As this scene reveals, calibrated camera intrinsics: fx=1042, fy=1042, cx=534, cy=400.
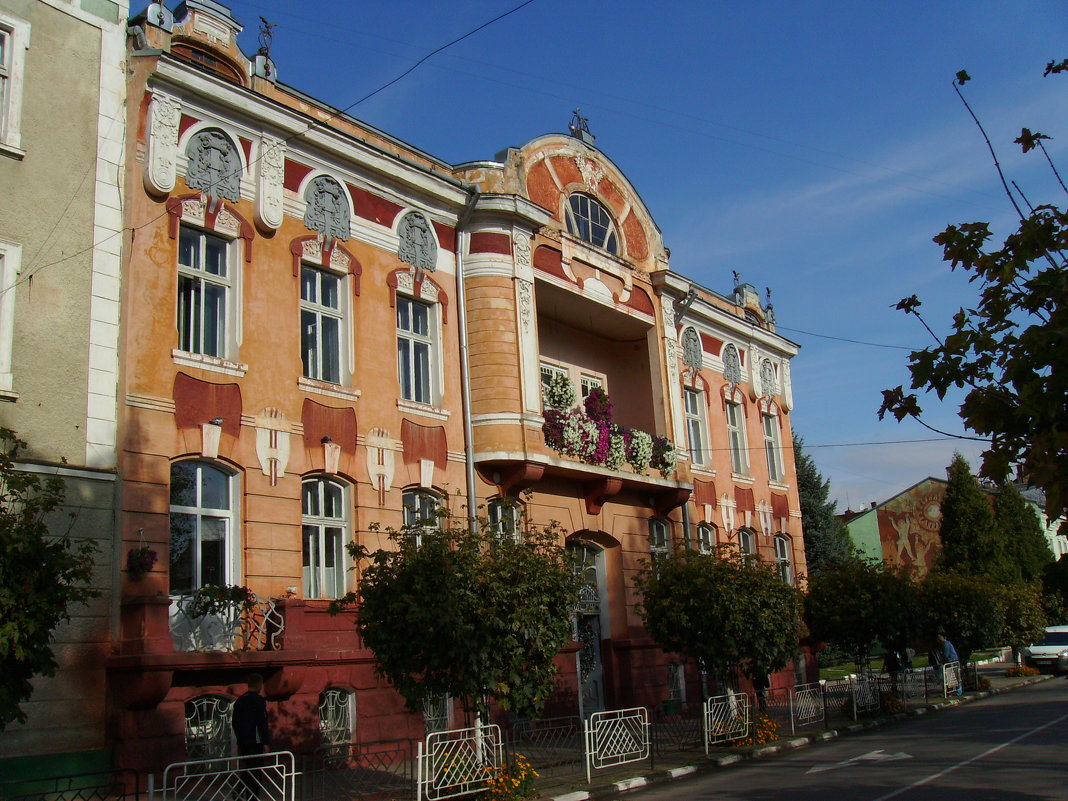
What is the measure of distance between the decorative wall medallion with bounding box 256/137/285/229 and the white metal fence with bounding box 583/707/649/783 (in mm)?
9200

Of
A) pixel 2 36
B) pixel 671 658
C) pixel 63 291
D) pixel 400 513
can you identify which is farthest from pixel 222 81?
pixel 671 658

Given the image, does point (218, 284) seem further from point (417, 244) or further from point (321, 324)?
point (417, 244)

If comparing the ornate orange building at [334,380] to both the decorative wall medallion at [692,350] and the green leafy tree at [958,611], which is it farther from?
the green leafy tree at [958,611]

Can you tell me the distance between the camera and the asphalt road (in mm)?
12938

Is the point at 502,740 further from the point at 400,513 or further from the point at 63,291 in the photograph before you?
the point at 63,291

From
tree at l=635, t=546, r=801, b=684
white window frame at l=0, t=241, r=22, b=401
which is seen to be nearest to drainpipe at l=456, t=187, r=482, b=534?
tree at l=635, t=546, r=801, b=684

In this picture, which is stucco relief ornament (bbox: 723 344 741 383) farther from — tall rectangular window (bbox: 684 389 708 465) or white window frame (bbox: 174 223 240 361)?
white window frame (bbox: 174 223 240 361)

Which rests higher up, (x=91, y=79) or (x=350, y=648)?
(x=91, y=79)

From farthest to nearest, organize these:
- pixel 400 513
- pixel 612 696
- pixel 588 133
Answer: pixel 588 133 < pixel 612 696 < pixel 400 513

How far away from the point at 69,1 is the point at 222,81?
2.30 meters

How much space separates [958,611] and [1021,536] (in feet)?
103

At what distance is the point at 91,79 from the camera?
1488cm

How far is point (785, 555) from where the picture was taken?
3069 cm

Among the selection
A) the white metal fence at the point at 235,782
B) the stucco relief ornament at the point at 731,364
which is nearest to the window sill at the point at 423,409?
the white metal fence at the point at 235,782
